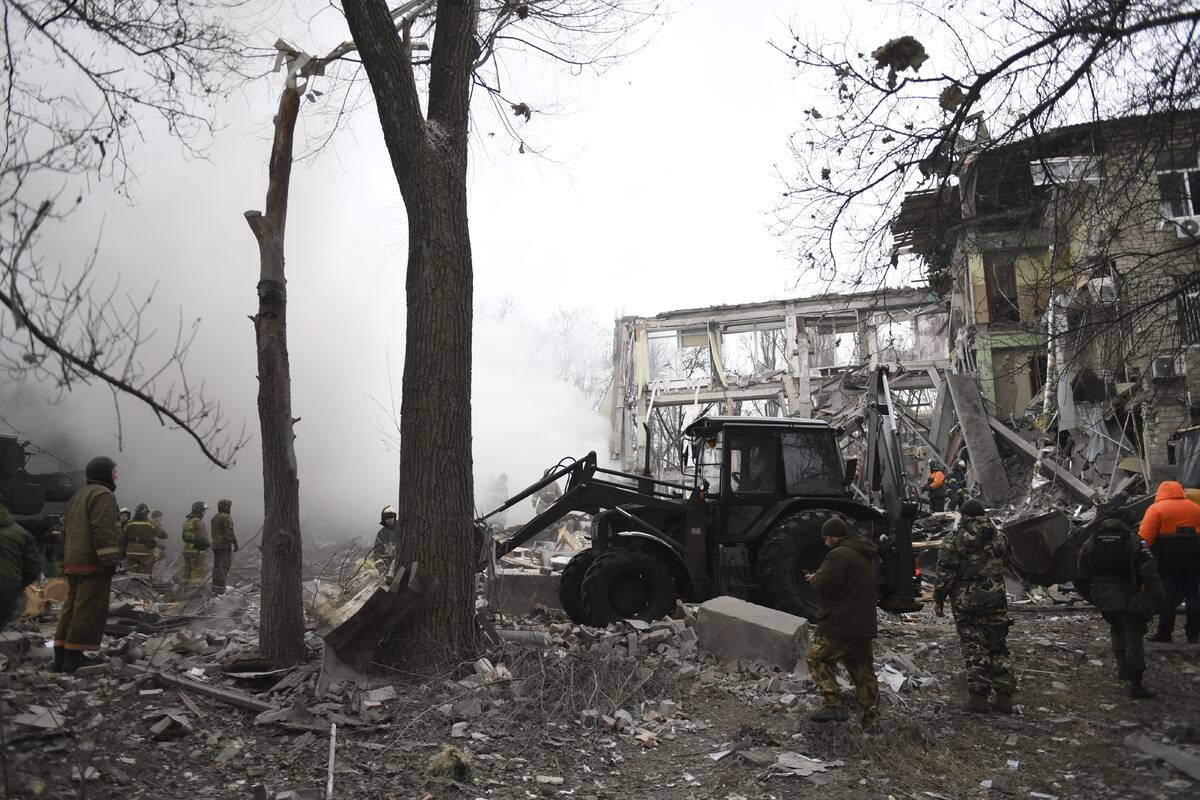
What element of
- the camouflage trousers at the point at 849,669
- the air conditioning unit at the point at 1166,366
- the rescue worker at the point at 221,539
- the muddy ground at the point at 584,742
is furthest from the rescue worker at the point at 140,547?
the air conditioning unit at the point at 1166,366

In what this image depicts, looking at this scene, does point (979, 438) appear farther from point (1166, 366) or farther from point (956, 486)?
point (1166, 366)

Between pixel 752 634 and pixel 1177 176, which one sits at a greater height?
pixel 1177 176

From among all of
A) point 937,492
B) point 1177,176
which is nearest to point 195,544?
point 937,492

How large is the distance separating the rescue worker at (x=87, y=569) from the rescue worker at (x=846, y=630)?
460cm

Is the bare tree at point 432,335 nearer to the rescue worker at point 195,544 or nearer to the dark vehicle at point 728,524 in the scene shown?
the dark vehicle at point 728,524

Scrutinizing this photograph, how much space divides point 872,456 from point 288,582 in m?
6.50

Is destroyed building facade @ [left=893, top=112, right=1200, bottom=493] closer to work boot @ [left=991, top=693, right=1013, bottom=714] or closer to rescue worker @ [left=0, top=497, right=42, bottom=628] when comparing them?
work boot @ [left=991, top=693, right=1013, bottom=714]

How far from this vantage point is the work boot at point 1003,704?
5.50 metres

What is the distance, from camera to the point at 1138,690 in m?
5.70

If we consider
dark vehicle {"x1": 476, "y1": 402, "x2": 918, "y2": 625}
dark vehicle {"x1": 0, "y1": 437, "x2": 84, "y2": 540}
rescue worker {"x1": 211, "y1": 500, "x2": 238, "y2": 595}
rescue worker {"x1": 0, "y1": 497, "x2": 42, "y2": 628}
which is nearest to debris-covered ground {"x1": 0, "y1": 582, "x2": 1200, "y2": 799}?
rescue worker {"x1": 0, "y1": 497, "x2": 42, "y2": 628}

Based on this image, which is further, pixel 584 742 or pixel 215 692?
pixel 584 742

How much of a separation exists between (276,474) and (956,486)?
42.2 ft

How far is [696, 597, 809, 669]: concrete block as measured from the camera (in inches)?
254

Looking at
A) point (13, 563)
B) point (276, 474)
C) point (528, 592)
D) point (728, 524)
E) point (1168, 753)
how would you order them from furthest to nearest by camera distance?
point (528, 592), point (728, 524), point (276, 474), point (13, 563), point (1168, 753)
